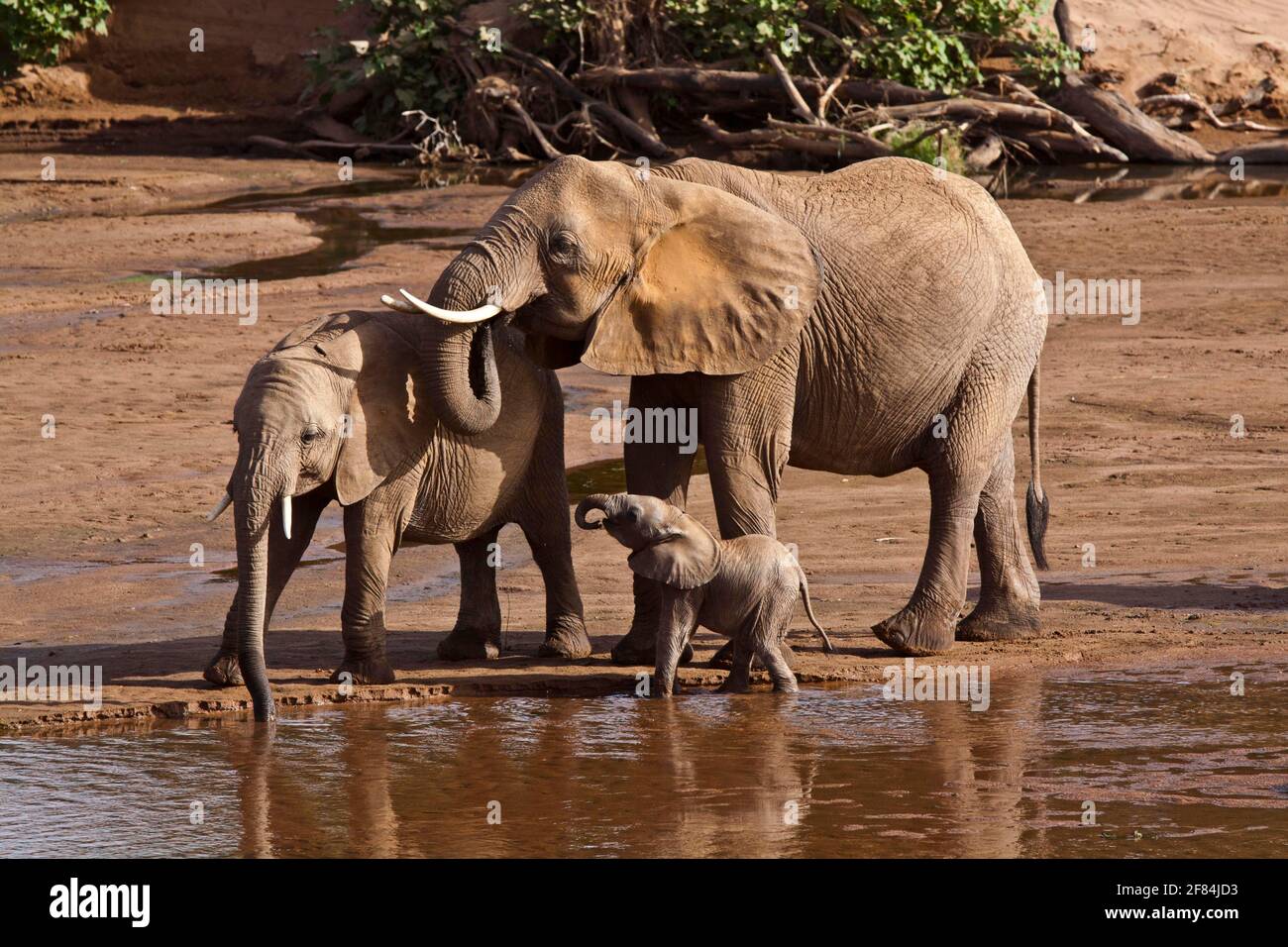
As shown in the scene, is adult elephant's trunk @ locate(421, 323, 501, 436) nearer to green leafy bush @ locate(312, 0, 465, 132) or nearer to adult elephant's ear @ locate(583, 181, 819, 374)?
adult elephant's ear @ locate(583, 181, 819, 374)

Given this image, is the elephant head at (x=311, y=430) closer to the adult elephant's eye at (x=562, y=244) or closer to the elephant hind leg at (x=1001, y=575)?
the adult elephant's eye at (x=562, y=244)

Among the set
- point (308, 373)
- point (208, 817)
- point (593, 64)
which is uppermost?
point (593, 64)

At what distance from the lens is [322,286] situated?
2055cm

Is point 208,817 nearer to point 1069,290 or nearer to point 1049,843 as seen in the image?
point 1049,843

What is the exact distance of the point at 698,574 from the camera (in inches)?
347

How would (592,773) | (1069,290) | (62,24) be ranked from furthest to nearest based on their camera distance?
1. (62,24)
2. (1069,290)
3. (592,773)

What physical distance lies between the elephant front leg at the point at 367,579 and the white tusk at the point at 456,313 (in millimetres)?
936

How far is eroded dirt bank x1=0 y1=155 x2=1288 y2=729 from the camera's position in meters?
9.88

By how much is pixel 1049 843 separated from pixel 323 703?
135 inches

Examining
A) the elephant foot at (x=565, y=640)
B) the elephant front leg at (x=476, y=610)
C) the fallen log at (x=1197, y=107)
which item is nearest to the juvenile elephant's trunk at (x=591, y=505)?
the elephant front leg at (x=476, y=610)

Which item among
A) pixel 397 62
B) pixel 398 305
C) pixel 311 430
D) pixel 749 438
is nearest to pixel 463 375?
pixel 398 305

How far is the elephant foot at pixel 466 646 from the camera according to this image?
31.7 feet

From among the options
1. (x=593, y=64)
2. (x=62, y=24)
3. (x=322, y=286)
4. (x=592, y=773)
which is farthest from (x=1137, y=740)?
(x=62, y=24)

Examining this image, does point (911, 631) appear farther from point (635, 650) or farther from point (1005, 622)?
point (635, 650)
